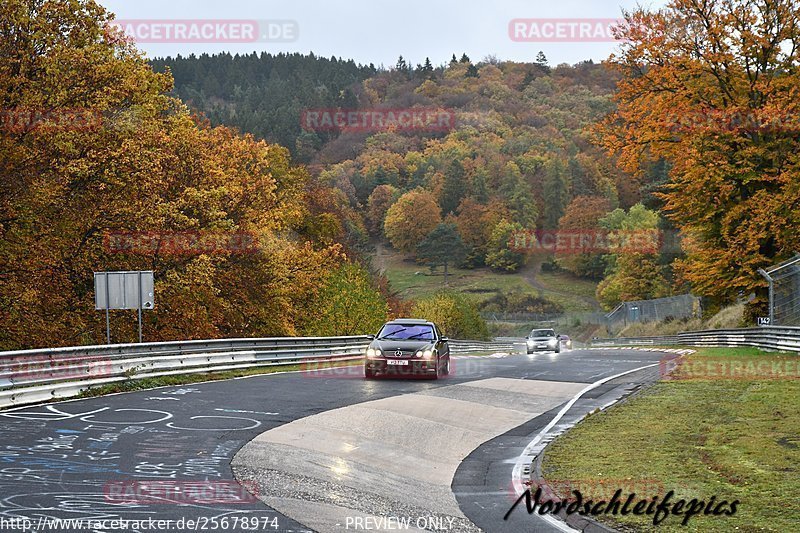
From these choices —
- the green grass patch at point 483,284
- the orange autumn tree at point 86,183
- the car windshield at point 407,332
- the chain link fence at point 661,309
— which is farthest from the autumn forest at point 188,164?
the green grass patch at point 483,284

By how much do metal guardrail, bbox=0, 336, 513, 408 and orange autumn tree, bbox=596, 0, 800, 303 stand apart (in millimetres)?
15918

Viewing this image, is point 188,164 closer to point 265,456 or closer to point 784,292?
point 784,292

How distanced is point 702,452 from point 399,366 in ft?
38.7

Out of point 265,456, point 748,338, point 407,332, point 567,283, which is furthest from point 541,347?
point 567,283

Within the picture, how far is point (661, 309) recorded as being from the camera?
73.4 meters

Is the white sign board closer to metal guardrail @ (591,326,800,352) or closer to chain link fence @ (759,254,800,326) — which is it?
metal guardrail @ (591,326,800,352)

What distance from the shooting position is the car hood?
23.0m

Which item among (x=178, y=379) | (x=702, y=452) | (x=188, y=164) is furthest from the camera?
(x=188, y=164)

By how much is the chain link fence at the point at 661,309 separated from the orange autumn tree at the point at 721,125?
30.9 m

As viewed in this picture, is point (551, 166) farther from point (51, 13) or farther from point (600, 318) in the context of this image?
point (51, 13)

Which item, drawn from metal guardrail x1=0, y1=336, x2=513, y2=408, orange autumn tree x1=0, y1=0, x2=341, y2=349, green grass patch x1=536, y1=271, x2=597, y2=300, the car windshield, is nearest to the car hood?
the car windshield

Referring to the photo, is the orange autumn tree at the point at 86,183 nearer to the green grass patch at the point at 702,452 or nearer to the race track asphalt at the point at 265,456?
the race track asphalt at the point at 265,456

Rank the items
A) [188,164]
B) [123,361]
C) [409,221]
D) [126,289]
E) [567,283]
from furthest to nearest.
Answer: [409,221], [567,283], [188,164], [126,289], [123,361]

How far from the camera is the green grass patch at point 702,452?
8.32m
